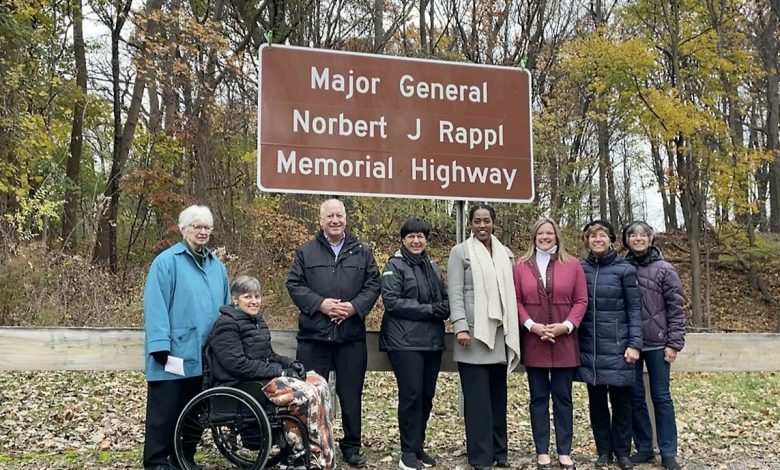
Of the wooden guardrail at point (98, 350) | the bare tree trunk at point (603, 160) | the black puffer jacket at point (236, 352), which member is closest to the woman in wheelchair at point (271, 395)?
the black puffer jacket at point (236, 352)

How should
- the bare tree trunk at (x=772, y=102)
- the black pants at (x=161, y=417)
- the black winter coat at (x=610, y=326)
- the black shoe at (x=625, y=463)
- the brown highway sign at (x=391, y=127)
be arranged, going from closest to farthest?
the black pants at (x=161, y=417) < the black winter coat at (x=610, y=326) < the black shoe at (x=625, y=463) < the brown highway sign at (x=391, y=127) < the bare tree trunk at (x=772, y=102)

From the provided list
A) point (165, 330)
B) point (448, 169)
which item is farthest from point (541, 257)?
point (165, 330)

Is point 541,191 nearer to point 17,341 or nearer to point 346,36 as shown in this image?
point 346,36

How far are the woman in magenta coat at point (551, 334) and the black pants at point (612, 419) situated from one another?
0.28m

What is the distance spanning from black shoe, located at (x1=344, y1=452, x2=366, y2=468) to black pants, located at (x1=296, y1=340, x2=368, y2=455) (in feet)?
0.79

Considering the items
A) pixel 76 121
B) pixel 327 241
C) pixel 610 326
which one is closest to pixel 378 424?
pixel 327 241

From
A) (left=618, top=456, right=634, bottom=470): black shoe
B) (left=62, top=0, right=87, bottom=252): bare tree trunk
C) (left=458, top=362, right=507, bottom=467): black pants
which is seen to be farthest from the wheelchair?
(left=62, top=0, right=87, bottom=252): bare tree trunk

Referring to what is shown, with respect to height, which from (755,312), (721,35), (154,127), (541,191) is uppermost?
(721,35)

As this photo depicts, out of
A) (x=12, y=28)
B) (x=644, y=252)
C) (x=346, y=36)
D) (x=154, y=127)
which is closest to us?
(x=644, y=252)

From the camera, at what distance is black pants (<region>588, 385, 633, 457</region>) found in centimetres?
498

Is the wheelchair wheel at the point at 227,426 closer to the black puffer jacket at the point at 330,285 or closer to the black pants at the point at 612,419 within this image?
the black puffer jacket at the point at 330,285

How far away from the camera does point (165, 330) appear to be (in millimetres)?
4191

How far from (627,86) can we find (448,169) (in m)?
10.7

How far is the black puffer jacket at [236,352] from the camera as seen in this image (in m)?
4.21
